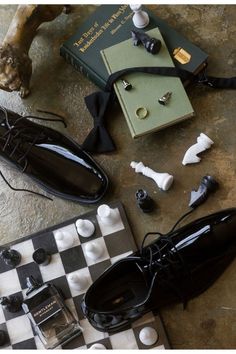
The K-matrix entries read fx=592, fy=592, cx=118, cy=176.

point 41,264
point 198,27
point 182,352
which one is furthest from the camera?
point 198,27

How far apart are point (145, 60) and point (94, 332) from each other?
2.41 ft

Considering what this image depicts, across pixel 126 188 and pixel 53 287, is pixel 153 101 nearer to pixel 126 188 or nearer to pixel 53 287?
pixel 126 188

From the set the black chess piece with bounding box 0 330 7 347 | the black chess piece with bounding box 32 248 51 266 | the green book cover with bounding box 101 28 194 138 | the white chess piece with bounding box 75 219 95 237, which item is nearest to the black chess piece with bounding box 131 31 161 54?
the green book cover with bounding box 101 28 194 138

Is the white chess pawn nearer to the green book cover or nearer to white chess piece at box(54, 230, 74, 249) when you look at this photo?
white chess piece at box(54, 230, 74, 249)

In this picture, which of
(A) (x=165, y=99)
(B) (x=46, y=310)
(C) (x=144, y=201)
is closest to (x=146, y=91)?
(A) (x=165, y=99)

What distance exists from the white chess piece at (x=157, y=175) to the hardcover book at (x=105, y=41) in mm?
249

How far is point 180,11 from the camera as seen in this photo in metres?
1.75

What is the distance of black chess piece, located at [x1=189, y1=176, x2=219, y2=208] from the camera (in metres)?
1.55

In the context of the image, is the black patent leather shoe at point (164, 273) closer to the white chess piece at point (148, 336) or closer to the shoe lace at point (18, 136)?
the white chess piece at point (148, 336)

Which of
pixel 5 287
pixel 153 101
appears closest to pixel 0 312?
pixel 5 287

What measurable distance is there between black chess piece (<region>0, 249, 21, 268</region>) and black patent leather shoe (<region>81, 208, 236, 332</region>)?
222 millimetres

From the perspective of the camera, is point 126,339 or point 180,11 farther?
point 180,11

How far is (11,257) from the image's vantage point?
5.12 feet

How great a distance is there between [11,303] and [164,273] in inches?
15.8
